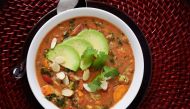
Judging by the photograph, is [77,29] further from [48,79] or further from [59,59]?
[48,79]

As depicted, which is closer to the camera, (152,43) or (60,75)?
(60,75)

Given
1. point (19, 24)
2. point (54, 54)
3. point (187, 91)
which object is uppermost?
point (19, 24)

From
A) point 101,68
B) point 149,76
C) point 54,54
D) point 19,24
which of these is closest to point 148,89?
point 149,76

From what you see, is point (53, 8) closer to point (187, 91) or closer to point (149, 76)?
point (149, 76)

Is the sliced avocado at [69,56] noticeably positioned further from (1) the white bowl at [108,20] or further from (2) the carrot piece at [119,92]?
(2) the carrot piece at [119,92]

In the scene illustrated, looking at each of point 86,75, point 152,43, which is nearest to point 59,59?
point 86,75

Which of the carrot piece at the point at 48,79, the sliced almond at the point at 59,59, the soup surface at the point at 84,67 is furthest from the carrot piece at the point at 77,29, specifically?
the carrot piece at the point at 48,79
